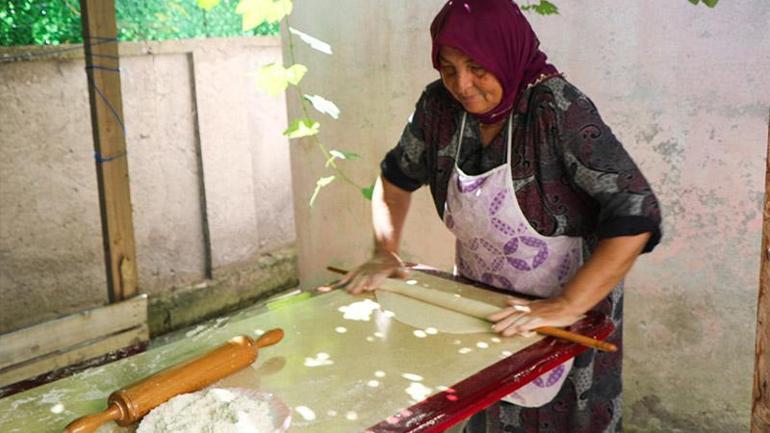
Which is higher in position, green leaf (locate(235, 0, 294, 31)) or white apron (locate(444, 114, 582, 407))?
green leaf (locate(235, 0, 294, 31))

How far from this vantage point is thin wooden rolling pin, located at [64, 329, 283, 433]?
1.55m

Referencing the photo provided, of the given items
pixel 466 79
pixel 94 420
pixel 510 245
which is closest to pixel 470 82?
pixel 466 79

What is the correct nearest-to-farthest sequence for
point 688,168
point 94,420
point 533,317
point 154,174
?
1. point 94,420
2. point 533,317
3. point 688,168
4. point 154,174

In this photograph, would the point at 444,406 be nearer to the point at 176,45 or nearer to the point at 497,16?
the point at 497,16

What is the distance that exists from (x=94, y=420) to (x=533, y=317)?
1.06m

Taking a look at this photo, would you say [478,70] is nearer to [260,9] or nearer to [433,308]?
[433,308]

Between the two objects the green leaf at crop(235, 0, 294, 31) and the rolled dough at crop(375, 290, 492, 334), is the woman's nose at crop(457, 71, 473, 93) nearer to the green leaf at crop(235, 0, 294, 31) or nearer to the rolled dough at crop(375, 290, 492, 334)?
the rolled dough at crop(375, 290, 492, 334)

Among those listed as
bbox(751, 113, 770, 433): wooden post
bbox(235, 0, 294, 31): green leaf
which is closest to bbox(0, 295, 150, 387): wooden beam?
bbox(235, 0, 294, 31): green leaf

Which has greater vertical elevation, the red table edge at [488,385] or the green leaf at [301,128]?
the green leaf at [301,128]

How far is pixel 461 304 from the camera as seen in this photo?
2156 millimetres

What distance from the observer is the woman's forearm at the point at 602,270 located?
6.72 feet

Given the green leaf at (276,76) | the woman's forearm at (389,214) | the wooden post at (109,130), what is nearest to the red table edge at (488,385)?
the woman's forearm at (389,214)

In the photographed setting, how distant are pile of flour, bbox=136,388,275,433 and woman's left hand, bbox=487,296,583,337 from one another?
2.24 ft

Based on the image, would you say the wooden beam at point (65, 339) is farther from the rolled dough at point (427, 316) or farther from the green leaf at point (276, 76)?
the rolled dough at point (427, 316)
